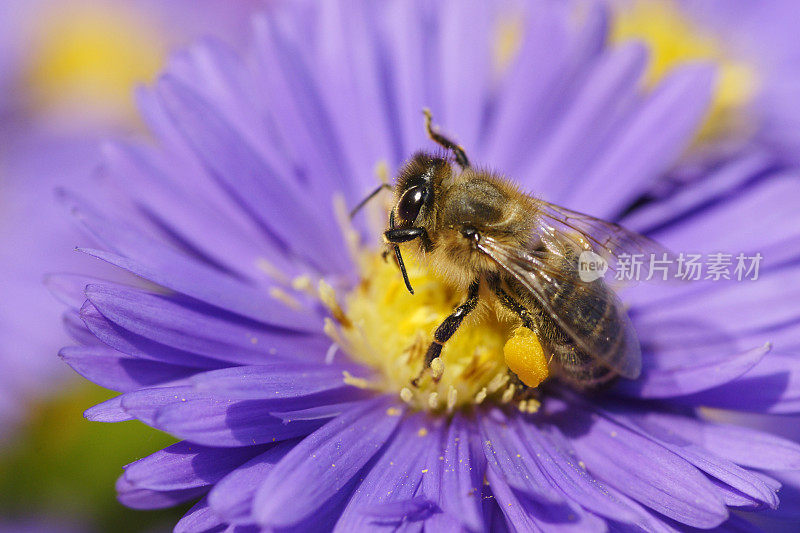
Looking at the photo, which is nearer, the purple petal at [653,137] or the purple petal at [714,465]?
the purple petal at [714,465]

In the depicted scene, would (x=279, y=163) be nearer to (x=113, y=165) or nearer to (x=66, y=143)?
(x=113, y=165)

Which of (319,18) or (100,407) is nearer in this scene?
(100,407)

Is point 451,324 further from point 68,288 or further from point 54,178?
→ point 54,178

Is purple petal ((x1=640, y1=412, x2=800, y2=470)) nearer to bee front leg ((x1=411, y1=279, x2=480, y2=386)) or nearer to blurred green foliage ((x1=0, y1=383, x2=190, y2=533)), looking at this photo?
bee front leg ((x1=411, y1=279, x2=480, y2=386))

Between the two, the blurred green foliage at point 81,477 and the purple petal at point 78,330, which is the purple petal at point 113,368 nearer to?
the purple petal at point 78,330

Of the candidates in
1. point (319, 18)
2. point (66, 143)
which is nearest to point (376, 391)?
point (319, 18)

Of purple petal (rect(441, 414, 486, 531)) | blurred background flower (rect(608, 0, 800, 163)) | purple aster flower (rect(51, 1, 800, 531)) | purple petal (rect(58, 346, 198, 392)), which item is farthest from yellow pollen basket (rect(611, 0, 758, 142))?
purple petal (rect(58, 346, 198, 392))

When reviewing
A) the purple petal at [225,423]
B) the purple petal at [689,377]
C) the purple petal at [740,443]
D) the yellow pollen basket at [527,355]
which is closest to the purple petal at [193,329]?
the purple petal at [225,423]
